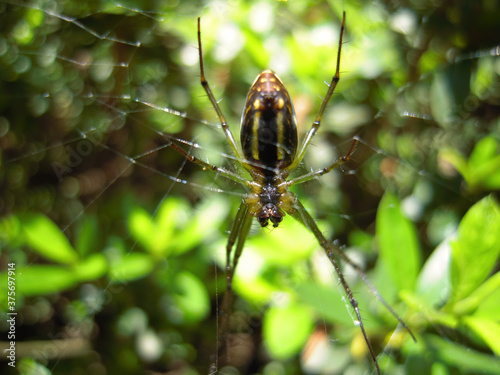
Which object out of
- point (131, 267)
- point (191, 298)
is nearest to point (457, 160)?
point (191, 298)

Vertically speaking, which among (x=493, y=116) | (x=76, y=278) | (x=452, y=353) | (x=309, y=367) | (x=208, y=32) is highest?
(x=208, y=32)

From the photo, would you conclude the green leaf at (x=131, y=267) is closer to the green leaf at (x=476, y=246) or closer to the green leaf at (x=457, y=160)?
the green leaf at (x=476, y=246)

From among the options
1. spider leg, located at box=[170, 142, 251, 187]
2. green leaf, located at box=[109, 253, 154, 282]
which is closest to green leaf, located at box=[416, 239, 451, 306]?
spider leg, located at box=[170, 142, 251, 187]

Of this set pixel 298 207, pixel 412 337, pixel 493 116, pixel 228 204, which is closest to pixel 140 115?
pixel 228 204

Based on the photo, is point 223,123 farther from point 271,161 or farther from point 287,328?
point 287,328

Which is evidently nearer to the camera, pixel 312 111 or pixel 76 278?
pixel 76 278

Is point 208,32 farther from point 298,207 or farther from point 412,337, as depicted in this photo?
point 412,337

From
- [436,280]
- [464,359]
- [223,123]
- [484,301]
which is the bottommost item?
[464,359]

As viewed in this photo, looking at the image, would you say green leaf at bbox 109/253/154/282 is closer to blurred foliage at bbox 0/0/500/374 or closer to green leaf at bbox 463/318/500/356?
blurred foliage at bbox 0/0/500/374
